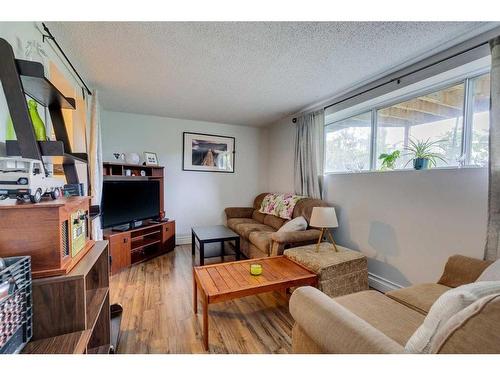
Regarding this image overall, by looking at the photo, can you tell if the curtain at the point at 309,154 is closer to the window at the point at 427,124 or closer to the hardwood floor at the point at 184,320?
the window at the point at 427,124

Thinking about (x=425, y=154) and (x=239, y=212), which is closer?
(x=425, y=154)

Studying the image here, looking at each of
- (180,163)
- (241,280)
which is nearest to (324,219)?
(241,280)

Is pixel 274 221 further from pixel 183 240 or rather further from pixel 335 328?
pixel 335 328

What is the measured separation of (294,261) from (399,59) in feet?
6.94

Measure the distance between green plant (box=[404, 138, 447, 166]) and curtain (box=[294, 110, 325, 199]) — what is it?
3.52 feet

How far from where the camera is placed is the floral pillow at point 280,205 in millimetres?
3242

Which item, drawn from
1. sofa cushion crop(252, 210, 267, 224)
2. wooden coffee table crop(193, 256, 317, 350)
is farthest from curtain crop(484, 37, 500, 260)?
sofa cushion crop(252, 210, 267, 224)

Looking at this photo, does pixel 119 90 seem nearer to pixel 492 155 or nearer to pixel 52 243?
pixel 52 243

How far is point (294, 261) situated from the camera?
2158 millimetres

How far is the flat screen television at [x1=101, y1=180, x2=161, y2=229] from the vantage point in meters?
2.81

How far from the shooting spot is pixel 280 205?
3465 millimetres

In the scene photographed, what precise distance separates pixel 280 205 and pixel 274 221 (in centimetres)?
27

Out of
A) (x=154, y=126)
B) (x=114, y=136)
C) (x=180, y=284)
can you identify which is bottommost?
(x=180, y=284)
